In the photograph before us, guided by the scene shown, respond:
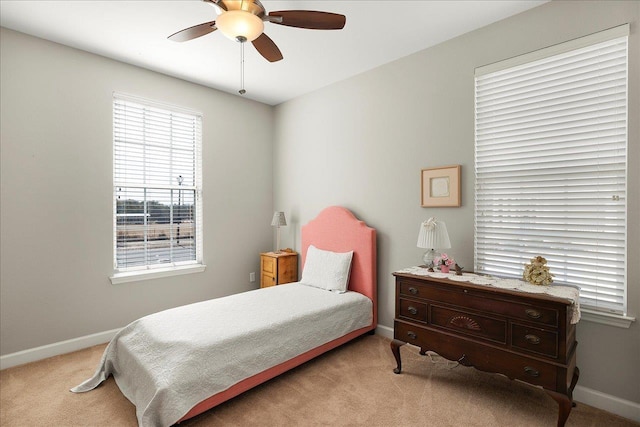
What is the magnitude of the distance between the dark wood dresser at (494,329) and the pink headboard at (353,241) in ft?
2.41

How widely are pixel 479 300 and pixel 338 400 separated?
1.19 metres

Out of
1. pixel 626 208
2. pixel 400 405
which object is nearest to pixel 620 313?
pixel 626 208

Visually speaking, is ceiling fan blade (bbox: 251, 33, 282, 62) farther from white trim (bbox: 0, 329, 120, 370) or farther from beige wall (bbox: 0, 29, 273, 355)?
white trim (bbox: 0, 329, 120, 370)

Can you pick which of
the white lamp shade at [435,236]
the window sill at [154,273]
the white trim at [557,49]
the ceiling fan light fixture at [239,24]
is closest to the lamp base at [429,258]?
the white lamp shade at [435,236]

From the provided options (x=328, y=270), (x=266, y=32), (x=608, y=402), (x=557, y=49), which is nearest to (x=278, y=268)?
(x=328, y=270)

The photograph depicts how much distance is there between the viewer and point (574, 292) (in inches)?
77.5

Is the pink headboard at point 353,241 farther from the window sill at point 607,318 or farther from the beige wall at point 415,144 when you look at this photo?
the window sill at point 607,318

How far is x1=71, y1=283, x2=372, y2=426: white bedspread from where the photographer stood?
184cm

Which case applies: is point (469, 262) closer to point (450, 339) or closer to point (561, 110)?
point (450, 339)

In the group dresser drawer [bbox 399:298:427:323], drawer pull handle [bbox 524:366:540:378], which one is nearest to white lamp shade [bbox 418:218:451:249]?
dresser drawer [bbox 399:298:427:323]

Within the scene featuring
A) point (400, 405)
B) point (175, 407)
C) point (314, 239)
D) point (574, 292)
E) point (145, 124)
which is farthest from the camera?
point (314, 239)

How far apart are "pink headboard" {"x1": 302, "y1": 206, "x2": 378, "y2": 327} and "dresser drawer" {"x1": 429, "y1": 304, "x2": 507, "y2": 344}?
979mm

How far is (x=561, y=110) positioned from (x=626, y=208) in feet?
2.55

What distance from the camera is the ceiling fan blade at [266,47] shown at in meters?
2.07
